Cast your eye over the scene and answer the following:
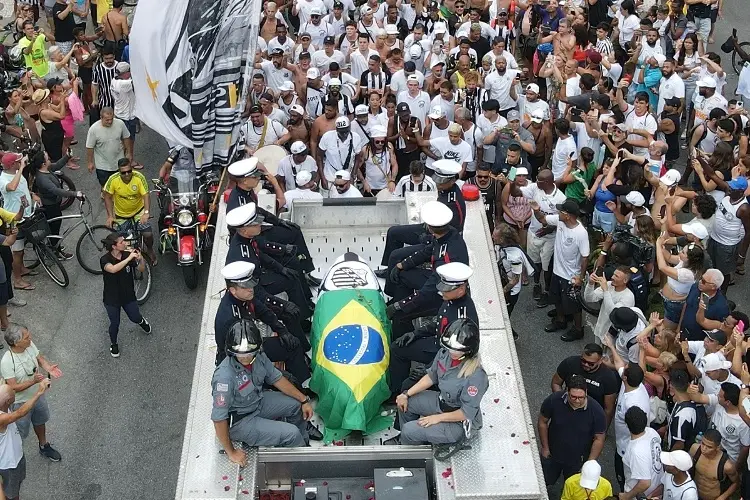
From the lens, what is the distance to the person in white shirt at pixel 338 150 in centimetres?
1258

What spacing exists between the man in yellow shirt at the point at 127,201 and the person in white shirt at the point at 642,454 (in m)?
6.73

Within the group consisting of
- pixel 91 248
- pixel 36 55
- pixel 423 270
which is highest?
pixel 423 270

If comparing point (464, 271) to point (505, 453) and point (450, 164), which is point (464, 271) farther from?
point (450, 164)

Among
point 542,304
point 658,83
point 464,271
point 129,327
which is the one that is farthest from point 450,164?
point 658,83

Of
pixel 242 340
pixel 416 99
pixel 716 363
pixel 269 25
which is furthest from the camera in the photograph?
pixel 269 25

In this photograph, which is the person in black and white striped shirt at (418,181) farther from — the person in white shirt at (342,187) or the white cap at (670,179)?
the white cap at (670,179)

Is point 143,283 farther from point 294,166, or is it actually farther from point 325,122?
point 325,122

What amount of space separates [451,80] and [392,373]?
705 centimetres

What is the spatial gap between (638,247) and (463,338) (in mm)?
3917

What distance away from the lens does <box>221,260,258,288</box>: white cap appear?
7.79 m

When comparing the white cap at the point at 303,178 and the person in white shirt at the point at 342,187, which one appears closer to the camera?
the person in white shirt at the point at 342,187

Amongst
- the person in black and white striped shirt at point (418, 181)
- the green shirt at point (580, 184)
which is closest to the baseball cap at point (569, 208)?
the person in black and white striped shirt at point (418, 181)

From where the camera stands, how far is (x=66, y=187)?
13531 millimetres

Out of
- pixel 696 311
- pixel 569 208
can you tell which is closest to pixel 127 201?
pixel 569 208
